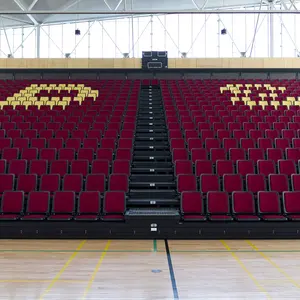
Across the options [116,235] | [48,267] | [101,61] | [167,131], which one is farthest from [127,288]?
[101,61]

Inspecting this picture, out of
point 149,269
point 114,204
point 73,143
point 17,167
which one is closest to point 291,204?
point 114,204

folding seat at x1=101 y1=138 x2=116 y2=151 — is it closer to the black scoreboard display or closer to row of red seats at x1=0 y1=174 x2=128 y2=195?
row of red seats at x1=0 y1=174 x2=128 y2=195

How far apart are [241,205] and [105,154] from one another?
1.81 m

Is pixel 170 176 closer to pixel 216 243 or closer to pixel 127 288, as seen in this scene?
pixel 216 243

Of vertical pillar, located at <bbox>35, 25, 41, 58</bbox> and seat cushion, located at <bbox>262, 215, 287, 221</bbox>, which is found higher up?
vertical pillar, located at <bbox>35, 25, 41, 58</bbox>

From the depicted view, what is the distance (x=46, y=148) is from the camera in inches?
188

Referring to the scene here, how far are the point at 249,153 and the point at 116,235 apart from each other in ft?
6.68

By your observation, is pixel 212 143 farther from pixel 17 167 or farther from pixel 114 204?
pixel 17 167

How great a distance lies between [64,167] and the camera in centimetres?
444

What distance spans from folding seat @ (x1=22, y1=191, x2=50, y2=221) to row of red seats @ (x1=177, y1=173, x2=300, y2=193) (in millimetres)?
1416

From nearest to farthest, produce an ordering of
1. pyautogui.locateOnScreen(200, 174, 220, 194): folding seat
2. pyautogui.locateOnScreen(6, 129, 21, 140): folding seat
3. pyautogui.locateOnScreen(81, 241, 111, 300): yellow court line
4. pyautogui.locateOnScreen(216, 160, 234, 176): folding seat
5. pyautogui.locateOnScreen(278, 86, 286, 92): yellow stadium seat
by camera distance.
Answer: pyautogui.locateOnScreen(81, 241, 111, 300): yellow court line
pyautogui.locateOnScreen(200, 174, 220, 194): folding seat
pyautogui.locateOnScreen(216, 160, 234, 176): folding seat
pyautogui.locateOnScreen(6, 129, 21, 140): folding seat
pyautogui.locateOnScreen(278, 86, 286, 92): yellow stadium seat

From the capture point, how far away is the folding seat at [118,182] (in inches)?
163

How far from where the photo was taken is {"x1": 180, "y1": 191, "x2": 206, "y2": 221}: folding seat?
151 inches

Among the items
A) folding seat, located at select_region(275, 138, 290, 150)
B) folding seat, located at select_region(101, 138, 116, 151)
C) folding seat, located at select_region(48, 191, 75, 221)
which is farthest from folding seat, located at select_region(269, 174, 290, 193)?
folding seat, located at select_region(48, 191, 75, 221)
